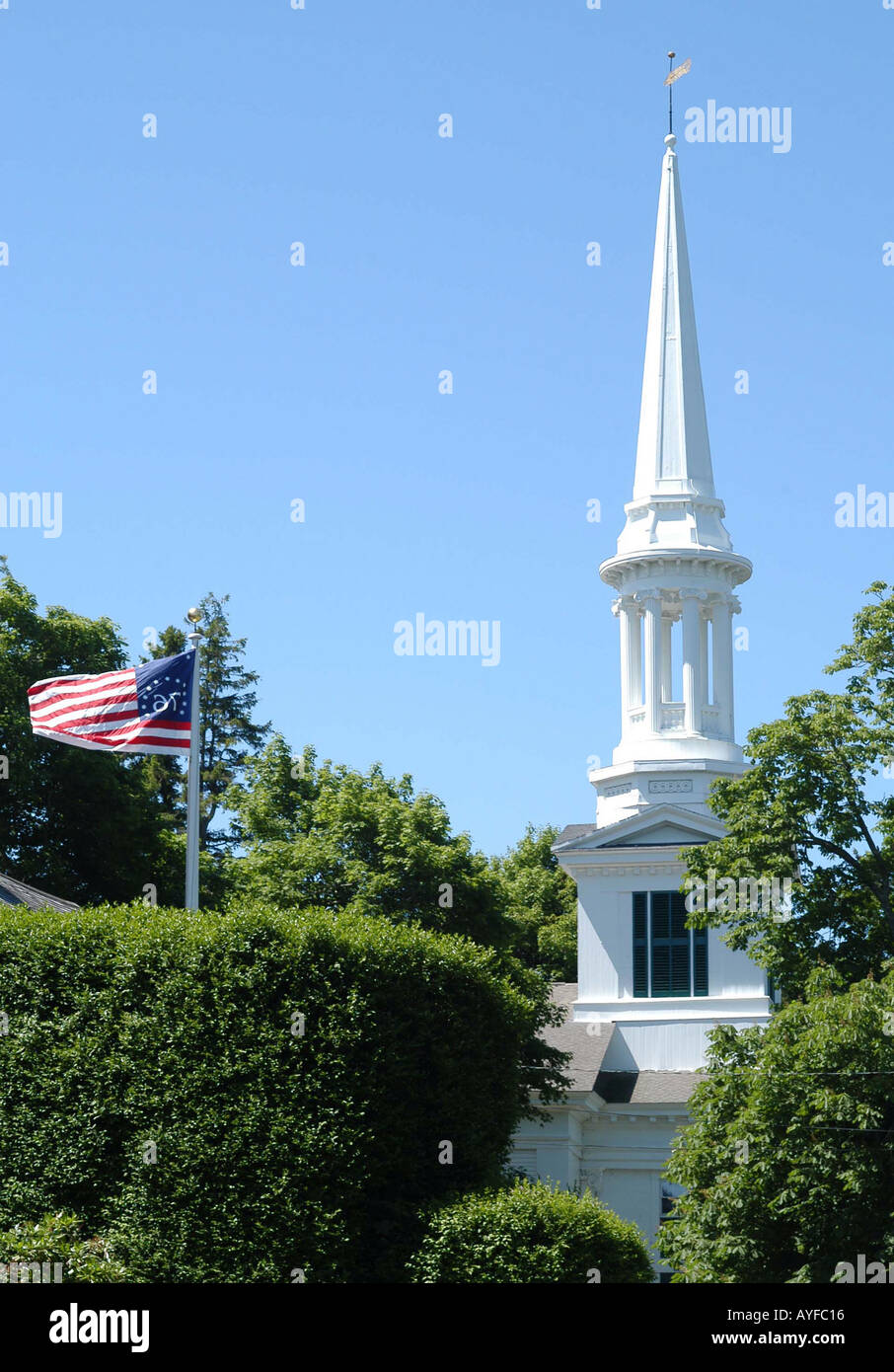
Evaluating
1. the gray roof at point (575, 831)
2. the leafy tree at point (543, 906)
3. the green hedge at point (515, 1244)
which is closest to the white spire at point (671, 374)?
the gray roof at point (575, 831)

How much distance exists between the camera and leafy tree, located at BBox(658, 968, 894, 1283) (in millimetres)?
32906

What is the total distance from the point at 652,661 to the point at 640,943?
971 centimetres

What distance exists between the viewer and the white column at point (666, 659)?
59031 millimetres

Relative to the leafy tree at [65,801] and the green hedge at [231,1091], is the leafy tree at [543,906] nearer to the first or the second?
the leafy tree at [65,801]

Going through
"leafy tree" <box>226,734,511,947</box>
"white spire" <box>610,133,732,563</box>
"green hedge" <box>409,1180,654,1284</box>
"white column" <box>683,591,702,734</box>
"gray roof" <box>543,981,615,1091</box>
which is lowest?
"green hedge" <box>409,1180,654,1284</box>

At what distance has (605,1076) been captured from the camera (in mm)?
54219

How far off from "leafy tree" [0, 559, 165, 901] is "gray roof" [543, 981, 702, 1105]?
14.2 m

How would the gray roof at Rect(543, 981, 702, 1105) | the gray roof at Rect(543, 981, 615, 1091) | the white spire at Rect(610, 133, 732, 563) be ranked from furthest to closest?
the white spire at Rect(610, 133, 732, 563) → the gray roof at Rect(543, 981, 702, 1105) → the gray roof at Rect(543, 981, 615, 1091)

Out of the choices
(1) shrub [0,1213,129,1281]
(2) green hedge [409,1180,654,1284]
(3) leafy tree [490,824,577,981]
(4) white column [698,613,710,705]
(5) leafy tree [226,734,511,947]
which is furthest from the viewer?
(3) leafy tree [490,824,577,981]

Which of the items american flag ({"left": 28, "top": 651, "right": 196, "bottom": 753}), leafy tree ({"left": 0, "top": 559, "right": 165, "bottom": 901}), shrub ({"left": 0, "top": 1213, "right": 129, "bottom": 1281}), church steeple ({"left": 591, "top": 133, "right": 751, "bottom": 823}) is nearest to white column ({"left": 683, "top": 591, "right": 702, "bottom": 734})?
church steeple ({"left": 591, "top": 133, "right": 751, "bottom": 823})

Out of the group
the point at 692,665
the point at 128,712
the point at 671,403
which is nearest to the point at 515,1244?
the point at 128,712

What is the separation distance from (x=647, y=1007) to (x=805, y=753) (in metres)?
18.1

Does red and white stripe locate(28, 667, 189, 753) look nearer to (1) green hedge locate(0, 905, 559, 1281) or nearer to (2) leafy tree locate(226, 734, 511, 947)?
(1) green hedge locate(0, 905, 559, 1281)
